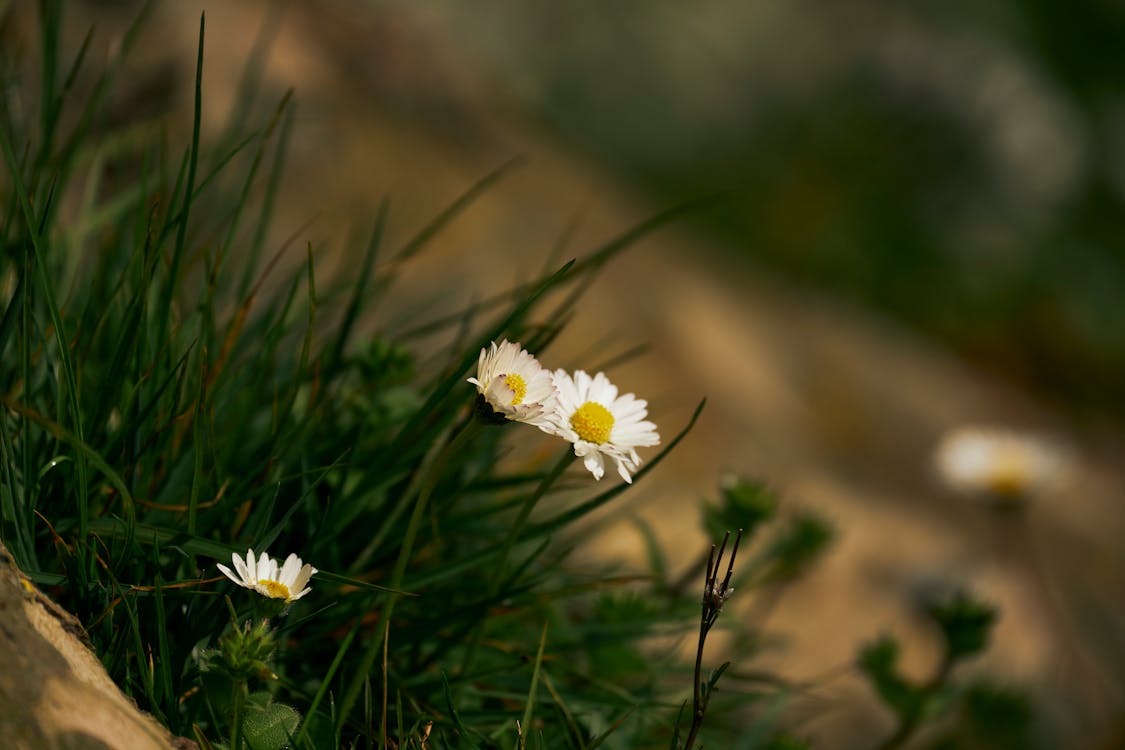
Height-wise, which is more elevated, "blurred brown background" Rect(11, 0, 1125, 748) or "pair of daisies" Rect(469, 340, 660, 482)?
"blurred brown background" Rect(11, 0, 1125, 748)

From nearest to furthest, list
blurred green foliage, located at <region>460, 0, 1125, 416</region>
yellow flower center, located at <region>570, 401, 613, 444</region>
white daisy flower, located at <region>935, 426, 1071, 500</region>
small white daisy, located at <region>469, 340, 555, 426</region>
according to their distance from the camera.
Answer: small white daisy, located at <region>469, 340, 555, 426</region> < yellow flower center, located at <region>570, 401, 613, 444</region> < white daisy flower, located at <region>935, 426, 1071, 500</region> < blurred green foliage, located at <region>460, 0, 1125, 416</region>

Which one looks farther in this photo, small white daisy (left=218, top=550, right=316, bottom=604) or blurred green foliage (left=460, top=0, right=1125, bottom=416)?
blurred green foliage (left=460, top=0, right=1125, bottom=416)

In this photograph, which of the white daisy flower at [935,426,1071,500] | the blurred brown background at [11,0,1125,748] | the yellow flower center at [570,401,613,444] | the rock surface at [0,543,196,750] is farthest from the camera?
the blurred brown background at [11,0,1125,748]

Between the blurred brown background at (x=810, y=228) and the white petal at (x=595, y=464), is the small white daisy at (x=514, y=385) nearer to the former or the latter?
the white petal at (x=595, y=464)

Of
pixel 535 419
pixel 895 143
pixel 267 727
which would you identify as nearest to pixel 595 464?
pixel 535 419

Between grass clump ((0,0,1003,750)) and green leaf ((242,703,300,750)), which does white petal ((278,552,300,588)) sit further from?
green leaf ((242,703,300,750))

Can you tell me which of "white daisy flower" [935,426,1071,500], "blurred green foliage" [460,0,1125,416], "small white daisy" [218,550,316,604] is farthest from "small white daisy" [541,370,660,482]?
"blurred green foliage" [460,0,1125,416]

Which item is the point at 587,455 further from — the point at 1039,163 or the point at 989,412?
the point at 1039,163
